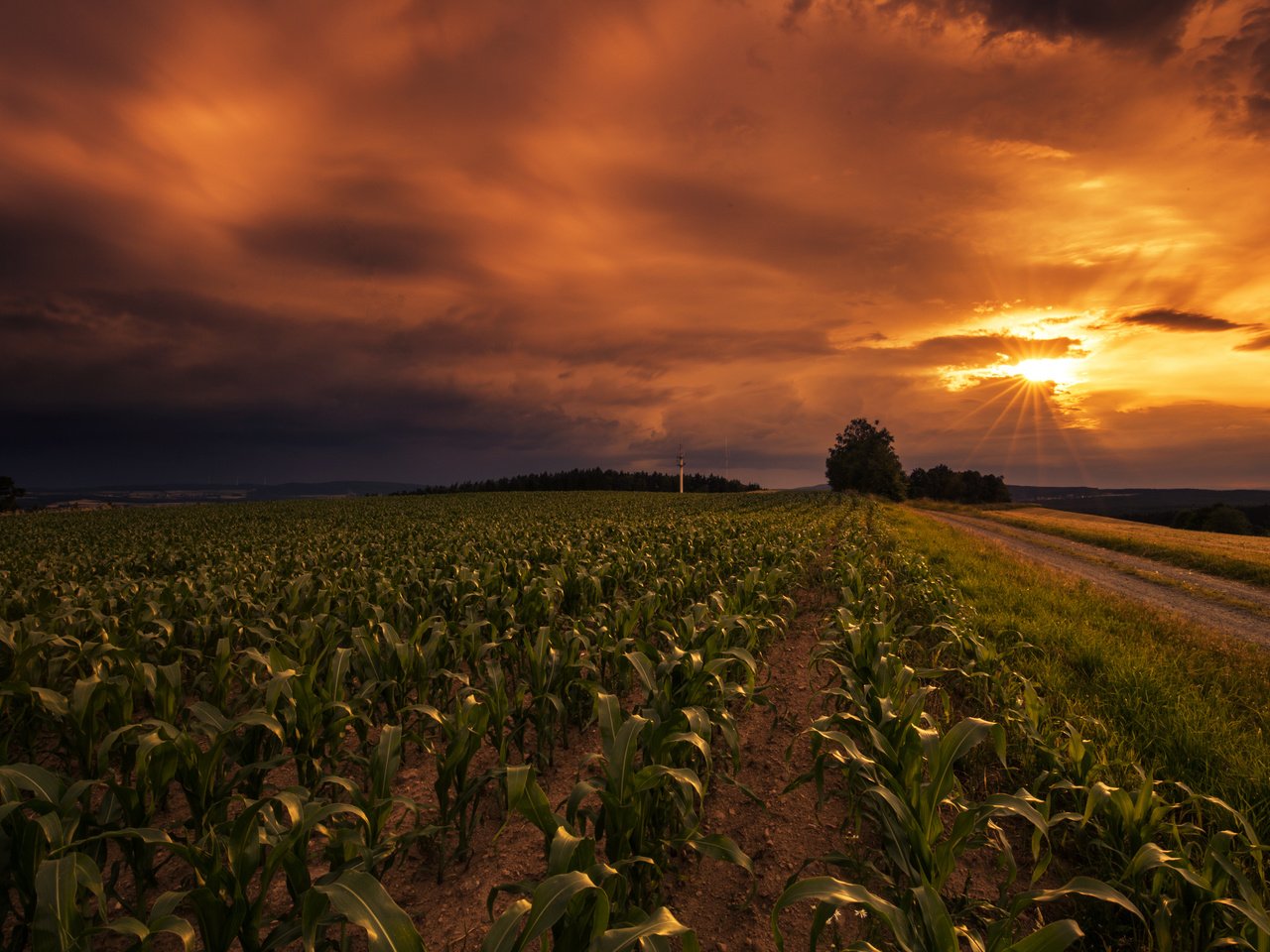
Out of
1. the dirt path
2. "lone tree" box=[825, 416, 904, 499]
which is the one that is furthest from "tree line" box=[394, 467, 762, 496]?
the dirt path

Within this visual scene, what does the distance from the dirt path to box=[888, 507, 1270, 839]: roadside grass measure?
163cm

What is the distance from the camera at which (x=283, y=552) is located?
1728 centimetres

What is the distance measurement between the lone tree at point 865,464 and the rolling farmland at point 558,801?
86.7 metres

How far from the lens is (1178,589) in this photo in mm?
15047

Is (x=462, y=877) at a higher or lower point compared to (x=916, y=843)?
lower

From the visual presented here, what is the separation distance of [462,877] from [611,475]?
417 feet

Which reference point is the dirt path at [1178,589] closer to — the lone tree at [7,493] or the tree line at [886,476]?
the tree line at [886,476]

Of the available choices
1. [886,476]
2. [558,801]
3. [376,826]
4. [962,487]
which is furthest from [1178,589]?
[962,487]

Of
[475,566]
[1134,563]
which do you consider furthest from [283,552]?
[1134,563]

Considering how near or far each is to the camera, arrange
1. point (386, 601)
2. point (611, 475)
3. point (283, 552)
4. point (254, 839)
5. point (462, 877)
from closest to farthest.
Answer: point (254, 839) → point (462, 877) → point (386, 601) → point (283, 552) → point (611, 475)

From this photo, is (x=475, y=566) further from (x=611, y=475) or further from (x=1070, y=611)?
(x=611, y=475)

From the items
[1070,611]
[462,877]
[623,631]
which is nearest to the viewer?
[462,877]

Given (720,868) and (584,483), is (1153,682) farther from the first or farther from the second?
(584,483)

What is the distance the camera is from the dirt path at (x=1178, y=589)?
37.0 ft
